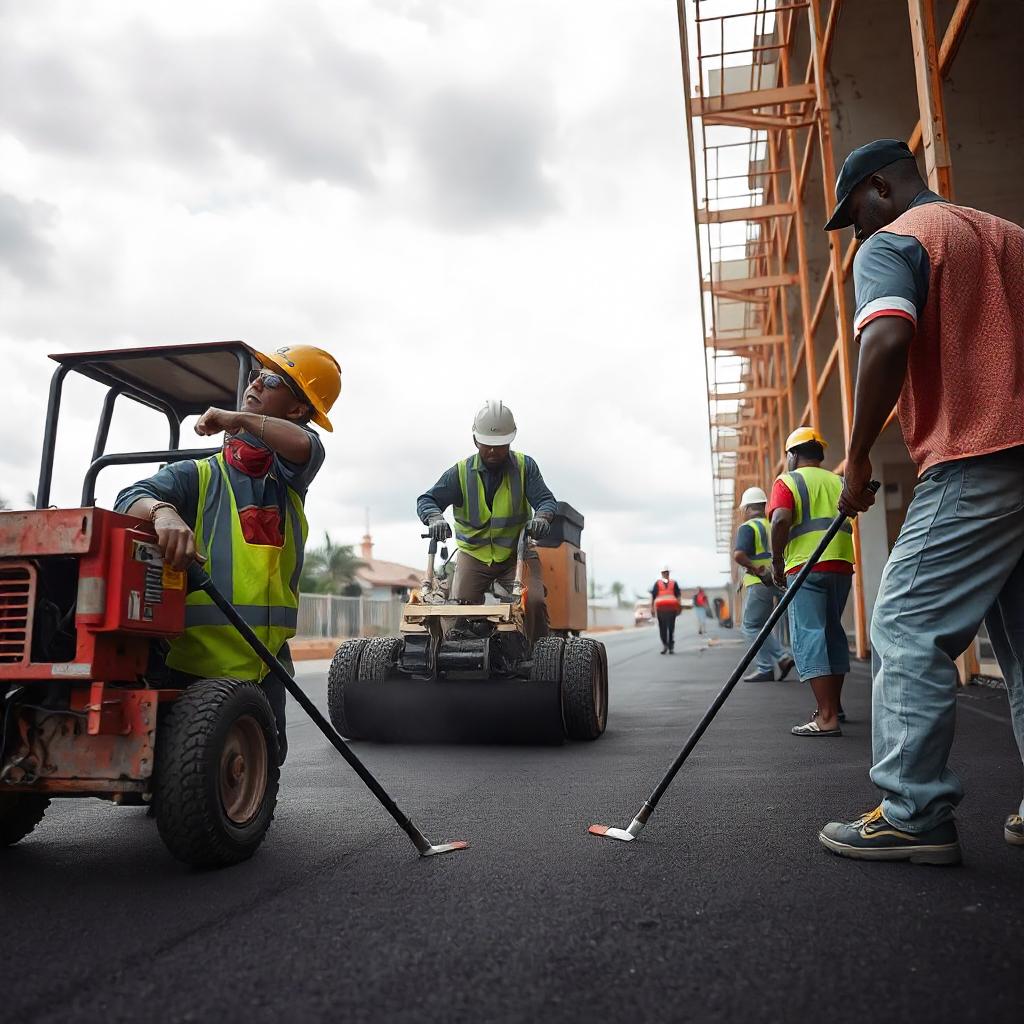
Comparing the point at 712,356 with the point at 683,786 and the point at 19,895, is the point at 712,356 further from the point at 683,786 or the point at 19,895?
the point at 19,895

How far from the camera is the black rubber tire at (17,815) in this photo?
3041 mm

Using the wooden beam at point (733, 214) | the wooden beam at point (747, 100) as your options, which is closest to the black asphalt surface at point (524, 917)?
the wooden beam at point (747, 100)

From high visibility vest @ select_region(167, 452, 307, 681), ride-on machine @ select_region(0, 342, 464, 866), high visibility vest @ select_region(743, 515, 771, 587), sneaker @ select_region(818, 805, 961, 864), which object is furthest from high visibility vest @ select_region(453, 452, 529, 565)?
high visibility vest @ select_region(743, 515, 771, 587)

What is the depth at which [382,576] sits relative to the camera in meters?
74.2

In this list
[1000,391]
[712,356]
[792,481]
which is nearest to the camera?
[1000,391]

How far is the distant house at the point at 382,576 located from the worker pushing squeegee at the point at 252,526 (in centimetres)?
5519

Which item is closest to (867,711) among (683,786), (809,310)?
(683,786)

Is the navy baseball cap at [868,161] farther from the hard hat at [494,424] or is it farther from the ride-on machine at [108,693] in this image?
the hard hat at [494,424]

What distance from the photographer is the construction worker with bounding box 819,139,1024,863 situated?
2.69 m

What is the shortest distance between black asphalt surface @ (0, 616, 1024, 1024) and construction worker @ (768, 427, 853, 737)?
1671 mm

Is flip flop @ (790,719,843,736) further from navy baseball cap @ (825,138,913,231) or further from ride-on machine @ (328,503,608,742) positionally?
navy baseball cap @ (825,138,913,231)

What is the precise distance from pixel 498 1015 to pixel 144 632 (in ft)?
5.14

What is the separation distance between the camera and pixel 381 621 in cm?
3125

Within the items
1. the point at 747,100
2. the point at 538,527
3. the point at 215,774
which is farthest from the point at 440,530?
the point at 747,100
